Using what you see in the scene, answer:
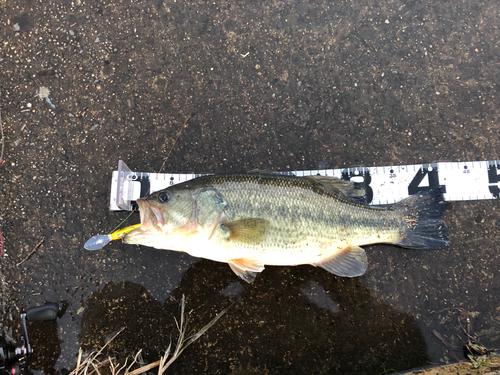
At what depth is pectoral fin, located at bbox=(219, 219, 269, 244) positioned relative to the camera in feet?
9.43

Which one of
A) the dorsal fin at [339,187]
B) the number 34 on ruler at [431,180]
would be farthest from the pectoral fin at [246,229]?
the number 34 on ruler at [431,180]

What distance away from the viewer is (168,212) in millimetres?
2879

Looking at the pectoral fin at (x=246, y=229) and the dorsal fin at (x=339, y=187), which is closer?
the pectoral fin at (x=246, y=229)

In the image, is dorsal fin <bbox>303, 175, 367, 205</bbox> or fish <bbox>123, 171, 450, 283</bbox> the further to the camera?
dorsal fin <bbox>303, 175, 367, 205</bbox>

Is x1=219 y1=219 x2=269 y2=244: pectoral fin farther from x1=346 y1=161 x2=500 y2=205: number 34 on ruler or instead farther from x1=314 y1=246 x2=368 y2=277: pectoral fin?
x1=346 y1=161 x2=500 y2=205: number 34 on ruler

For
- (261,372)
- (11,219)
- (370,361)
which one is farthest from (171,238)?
(370,361)

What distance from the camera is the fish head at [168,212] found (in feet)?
9.39

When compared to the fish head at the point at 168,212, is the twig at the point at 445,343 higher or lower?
lower

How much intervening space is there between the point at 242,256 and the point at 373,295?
1.64 meters

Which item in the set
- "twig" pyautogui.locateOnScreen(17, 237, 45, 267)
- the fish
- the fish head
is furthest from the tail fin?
"twig" pyautogui.locateOnScreen(17, 237, 45, 267)

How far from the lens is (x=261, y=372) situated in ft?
11.2

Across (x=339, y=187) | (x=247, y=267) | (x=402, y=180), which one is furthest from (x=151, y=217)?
(x=402, y=180)

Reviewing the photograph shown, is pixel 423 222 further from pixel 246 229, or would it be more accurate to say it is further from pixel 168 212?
pixel 168 212

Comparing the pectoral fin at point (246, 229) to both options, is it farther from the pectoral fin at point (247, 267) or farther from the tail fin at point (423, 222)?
the tail fin at point (423, 222)
